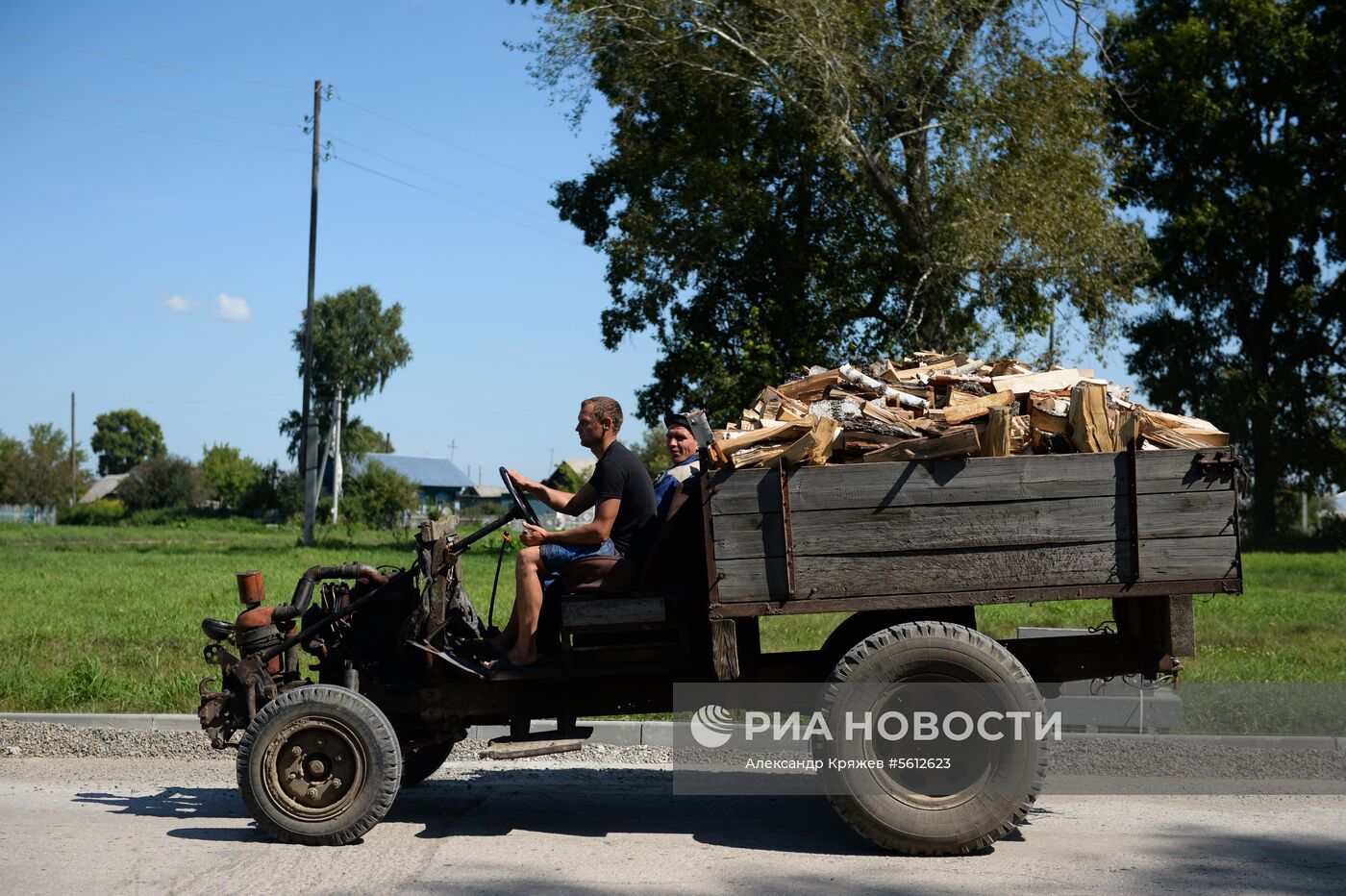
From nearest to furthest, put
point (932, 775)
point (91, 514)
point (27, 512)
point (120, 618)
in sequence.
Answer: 1. point (932, 775)
2. point (120, 618)
3. point (91, 514)
4. point (27, 512)

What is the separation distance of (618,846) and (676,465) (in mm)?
2268

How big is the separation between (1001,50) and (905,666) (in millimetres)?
16826

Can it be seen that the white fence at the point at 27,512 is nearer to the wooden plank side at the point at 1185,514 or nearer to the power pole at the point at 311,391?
the power pole at the point at 311,391

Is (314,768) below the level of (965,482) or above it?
below

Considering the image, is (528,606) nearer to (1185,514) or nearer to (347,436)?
(1185,514)

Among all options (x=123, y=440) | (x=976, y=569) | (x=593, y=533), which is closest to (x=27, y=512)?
(x=123, y=440)

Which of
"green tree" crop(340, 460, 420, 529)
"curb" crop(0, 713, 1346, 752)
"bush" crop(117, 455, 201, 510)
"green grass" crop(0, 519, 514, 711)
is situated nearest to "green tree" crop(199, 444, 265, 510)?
"bush" crop(117, 455, 201, 510)

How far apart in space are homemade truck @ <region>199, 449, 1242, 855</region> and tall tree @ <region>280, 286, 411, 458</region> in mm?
64244

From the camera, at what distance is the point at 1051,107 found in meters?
19.6

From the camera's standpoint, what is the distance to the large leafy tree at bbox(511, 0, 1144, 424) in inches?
768

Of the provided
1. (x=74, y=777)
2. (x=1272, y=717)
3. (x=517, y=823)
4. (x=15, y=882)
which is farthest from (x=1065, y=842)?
(x=74, y=777)

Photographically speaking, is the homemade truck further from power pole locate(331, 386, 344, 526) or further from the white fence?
the white fence

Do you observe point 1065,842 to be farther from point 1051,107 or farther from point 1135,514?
point 1051,107

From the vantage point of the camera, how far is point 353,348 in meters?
69.4
